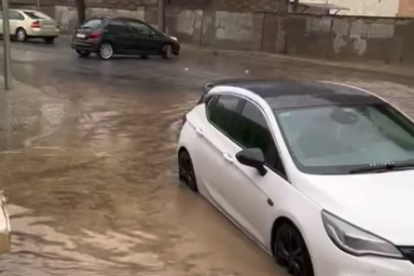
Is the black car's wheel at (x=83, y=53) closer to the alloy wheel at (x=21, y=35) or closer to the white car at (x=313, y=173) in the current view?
the alloy wheel at (x=21, y=35)

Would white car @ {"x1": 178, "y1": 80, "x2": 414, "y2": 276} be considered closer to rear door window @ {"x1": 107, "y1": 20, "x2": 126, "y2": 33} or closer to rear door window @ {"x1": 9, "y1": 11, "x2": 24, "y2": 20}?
rear door window @ {"x1": 107, "y1": 20, "x2": 126, "y2": 33}

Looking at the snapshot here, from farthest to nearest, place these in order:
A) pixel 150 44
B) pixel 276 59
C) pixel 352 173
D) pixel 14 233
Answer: pixel 276 59 < pixel 150 44 < pixel 14 233 < pixel 352 173

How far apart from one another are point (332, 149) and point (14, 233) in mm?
3216

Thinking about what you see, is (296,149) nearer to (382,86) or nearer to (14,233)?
(14,233)

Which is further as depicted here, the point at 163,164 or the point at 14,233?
the point at 163,164

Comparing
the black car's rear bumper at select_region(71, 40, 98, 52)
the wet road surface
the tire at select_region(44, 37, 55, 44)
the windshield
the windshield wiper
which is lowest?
the tire at select_region(44, 37, 55, 44)

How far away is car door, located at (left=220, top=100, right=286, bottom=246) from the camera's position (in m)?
5.68

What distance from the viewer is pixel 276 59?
3075 centimetres

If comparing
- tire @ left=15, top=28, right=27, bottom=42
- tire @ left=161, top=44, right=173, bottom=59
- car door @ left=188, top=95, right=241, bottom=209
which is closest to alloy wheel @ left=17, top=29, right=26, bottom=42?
tire @ left=15, top=28, right=27, bottom=42

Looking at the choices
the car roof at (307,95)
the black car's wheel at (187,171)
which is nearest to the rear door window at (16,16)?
the black car's wheel at (187,171)

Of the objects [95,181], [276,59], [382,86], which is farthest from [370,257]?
[276,59]

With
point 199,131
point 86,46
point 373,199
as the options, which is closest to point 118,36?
point 86,46

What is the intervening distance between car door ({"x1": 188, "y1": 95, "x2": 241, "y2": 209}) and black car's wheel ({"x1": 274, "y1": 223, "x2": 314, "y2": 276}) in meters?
→ 1.25

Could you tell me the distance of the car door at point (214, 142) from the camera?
6.81 m
